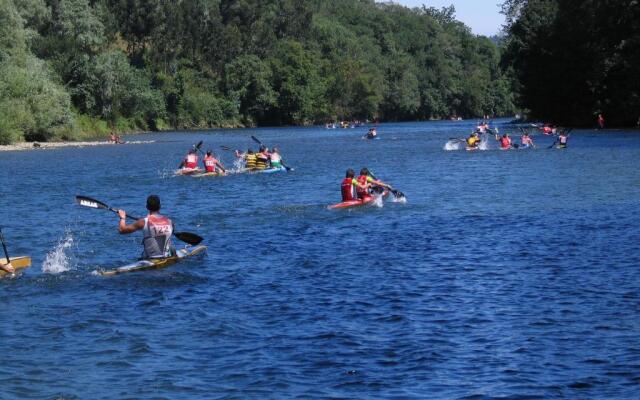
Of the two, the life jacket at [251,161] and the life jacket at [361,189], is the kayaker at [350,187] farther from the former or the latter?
the life jacket at [251,161]

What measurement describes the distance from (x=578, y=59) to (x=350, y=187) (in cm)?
6736

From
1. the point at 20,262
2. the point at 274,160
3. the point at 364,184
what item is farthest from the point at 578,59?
the point at 20,262

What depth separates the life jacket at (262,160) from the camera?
49.8 meters

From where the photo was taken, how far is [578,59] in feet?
306

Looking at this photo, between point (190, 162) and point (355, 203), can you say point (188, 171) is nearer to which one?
point (190, 162)

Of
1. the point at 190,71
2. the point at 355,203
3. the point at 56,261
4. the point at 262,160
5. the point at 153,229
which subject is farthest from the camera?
the point at 190,71

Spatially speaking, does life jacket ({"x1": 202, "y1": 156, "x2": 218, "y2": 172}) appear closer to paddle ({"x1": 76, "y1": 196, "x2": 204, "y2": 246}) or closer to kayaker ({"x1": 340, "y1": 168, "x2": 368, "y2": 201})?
kayaker ({"x1": 340, "y1": 168, "x2": 368, "y2": 201})

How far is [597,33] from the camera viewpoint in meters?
87.6

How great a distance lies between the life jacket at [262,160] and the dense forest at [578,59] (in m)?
42.2

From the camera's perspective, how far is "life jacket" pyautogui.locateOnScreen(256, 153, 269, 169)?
4978cm

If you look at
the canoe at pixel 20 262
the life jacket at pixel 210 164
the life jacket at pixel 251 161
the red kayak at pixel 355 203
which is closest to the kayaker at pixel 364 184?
the red kayak at pixel 355 203

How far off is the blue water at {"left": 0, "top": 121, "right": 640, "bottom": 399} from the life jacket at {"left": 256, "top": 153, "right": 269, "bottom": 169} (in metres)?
14.0

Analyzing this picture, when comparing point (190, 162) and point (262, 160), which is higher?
point (190, 162)

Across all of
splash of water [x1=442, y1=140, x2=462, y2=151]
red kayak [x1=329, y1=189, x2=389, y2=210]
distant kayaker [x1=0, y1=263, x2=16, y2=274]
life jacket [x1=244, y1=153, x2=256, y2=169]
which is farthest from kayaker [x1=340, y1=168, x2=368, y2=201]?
splash of water [x1=442, y1=140, x2=462, y2=151]
